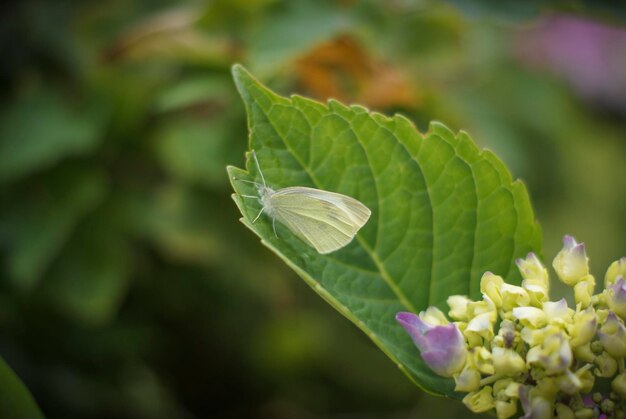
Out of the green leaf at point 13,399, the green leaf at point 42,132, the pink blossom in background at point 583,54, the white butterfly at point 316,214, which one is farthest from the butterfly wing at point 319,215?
the pink blossom in background at point 583,54

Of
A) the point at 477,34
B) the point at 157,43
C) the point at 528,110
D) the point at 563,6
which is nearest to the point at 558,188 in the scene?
the point at 528,110

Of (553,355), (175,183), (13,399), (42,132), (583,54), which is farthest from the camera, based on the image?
(583,54)

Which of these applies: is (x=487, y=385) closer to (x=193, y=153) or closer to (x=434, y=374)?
(x=434, y=374)

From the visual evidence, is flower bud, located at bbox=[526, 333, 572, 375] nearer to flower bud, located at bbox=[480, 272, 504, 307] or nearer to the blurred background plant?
flower bud, located at bbox=[480, 272, 504, 307]

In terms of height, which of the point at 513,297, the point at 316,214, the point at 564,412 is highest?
the point at 316,214

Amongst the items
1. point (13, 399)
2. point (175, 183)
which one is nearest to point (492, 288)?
point (13, 399)

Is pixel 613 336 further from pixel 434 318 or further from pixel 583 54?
pixel 583 54
